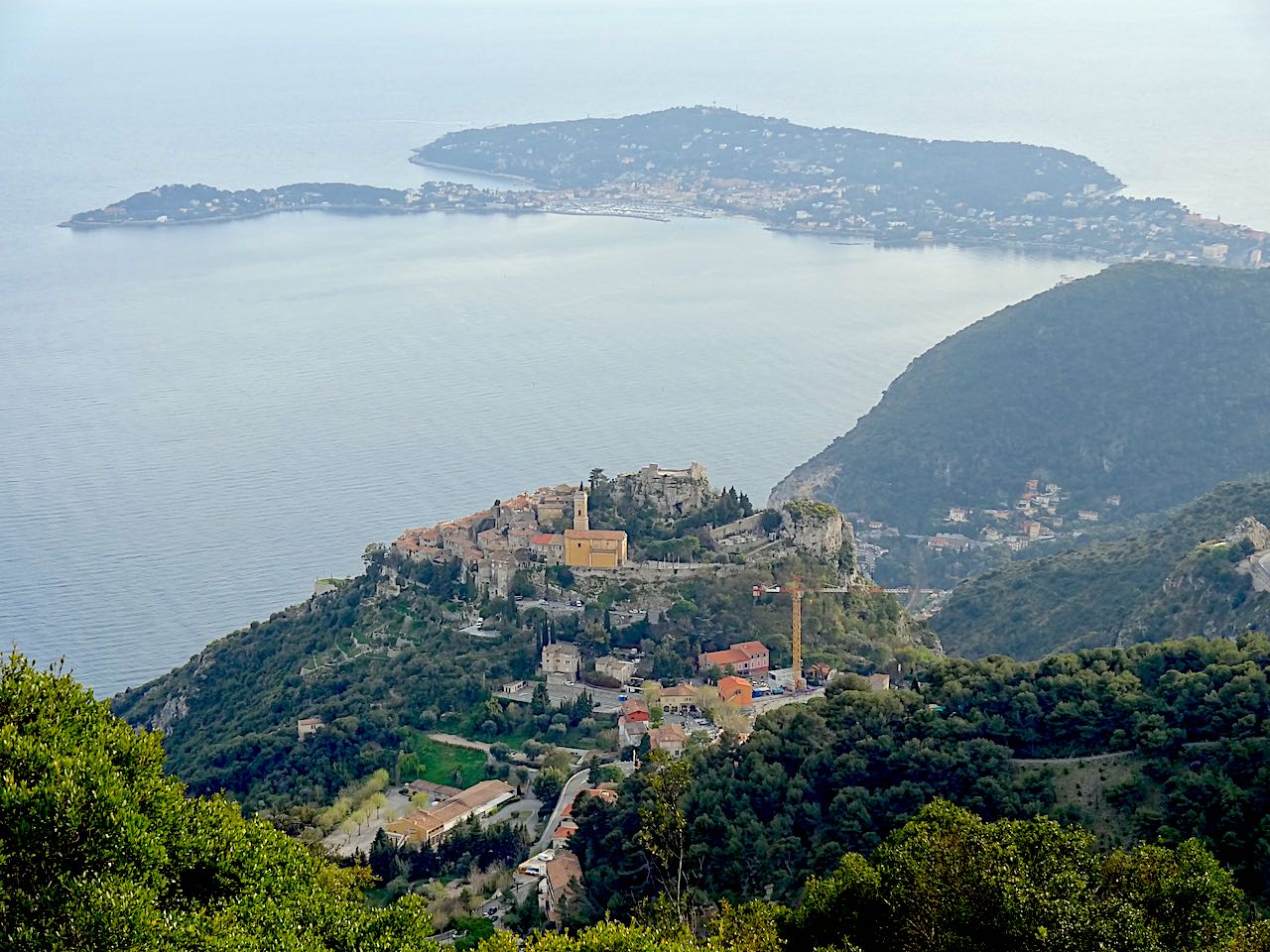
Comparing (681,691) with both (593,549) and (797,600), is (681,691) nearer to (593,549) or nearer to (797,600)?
(797,600)

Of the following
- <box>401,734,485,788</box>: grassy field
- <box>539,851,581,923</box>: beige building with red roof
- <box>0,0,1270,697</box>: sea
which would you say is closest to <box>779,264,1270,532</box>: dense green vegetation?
<box>0,0,1270,697</box>: sea

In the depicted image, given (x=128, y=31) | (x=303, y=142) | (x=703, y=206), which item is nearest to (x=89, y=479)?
(x=703, y=206)

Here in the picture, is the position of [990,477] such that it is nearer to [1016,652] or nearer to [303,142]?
[1016,652]

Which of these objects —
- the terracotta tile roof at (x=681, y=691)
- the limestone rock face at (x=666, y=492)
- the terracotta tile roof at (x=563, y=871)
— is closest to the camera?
the terracotta tile roof at (x=563, y=871)

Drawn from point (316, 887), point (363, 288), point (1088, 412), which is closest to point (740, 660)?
point (316, 887)

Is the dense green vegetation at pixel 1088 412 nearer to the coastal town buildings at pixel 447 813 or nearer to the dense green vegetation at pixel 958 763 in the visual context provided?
the coastal town buildings at pixel 447 813

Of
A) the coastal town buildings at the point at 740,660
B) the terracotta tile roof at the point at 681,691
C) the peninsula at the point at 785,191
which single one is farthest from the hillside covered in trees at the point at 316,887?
the peninsula at the point at 785,191
